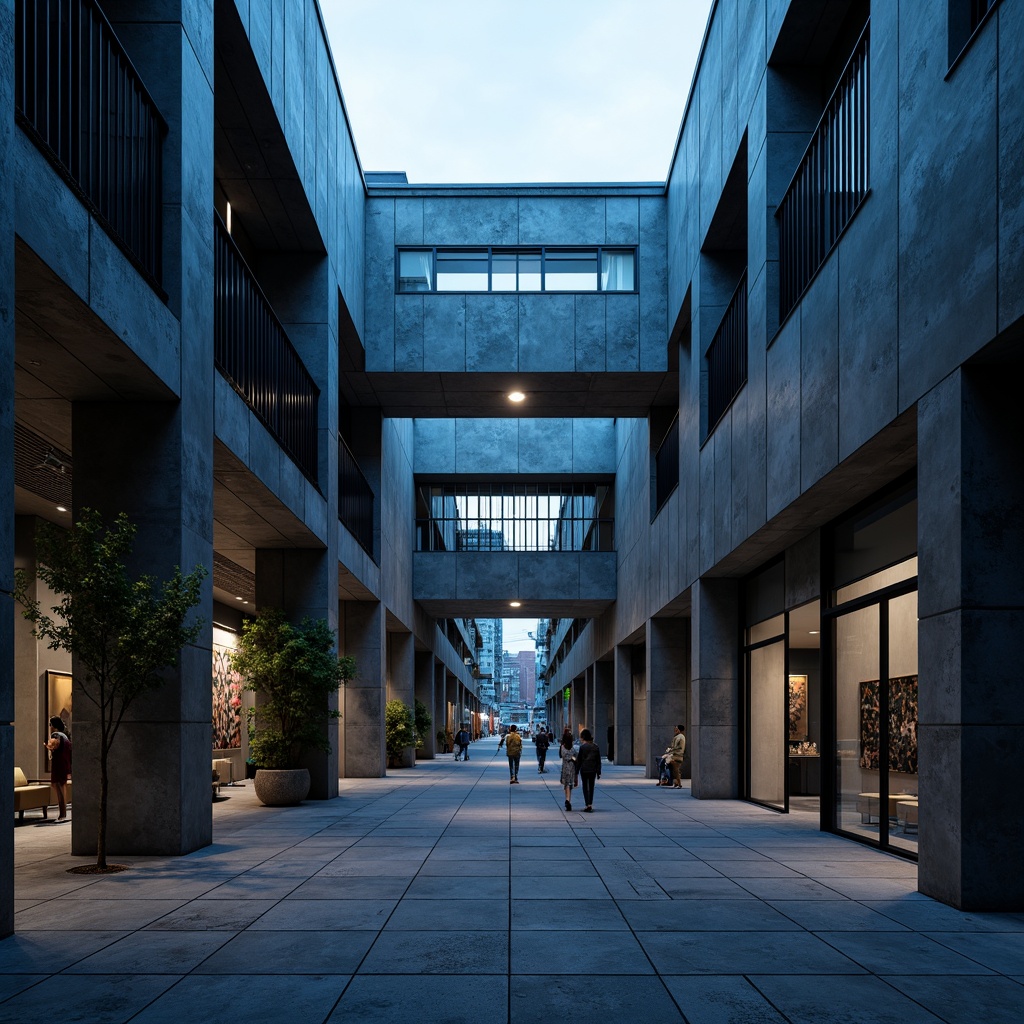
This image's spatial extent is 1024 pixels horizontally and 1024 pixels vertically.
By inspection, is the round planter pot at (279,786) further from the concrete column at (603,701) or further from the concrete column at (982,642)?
the concrete column at (603,701)

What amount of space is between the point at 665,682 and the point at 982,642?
19.9 meters

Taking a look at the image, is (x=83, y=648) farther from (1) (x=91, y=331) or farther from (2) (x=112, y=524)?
→ (1) (x=91, y=331)

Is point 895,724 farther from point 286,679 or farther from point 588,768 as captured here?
point 286,679

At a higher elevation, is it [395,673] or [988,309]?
[988,309]

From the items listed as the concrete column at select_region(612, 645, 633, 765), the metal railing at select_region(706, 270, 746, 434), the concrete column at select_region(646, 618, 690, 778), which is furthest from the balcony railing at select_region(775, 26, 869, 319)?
the concrete column at select_region(612, 645, 633, 765)

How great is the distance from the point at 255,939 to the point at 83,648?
436cm

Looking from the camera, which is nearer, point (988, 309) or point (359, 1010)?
point (359, 1010)

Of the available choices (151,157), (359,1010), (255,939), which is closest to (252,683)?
(151,157)

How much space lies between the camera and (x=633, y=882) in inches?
442

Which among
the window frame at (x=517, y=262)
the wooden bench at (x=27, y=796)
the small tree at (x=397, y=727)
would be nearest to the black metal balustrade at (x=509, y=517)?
the small tree at (x=397, y=727)

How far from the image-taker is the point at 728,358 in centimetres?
2008

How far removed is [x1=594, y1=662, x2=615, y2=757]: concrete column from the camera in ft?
153

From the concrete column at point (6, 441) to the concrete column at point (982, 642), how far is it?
24.6 feet

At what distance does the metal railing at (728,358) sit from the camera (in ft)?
62.0
